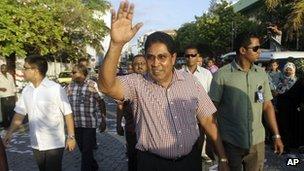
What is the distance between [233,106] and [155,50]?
1666 millimetres

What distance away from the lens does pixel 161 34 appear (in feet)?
12.2

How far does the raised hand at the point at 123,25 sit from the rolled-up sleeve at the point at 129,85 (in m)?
0.40

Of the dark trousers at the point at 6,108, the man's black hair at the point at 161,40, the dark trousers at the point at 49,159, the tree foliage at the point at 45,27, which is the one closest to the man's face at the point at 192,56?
the dark trousers at the point at 49,159

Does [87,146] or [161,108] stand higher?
[161,108]

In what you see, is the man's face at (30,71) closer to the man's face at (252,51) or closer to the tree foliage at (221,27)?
the man's face at (252,51)

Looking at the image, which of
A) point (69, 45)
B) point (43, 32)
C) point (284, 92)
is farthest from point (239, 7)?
point (284, 92)

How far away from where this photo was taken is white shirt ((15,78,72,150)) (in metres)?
5.58

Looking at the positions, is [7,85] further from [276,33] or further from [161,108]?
[276,33]

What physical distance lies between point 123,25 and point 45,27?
1209 inches

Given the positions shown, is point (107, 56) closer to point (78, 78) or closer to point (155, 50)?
point (155, 50)

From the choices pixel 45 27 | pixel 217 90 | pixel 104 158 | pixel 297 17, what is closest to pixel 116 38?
pixel 217 90

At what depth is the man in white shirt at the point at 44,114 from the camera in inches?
220

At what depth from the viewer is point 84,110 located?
758 cm

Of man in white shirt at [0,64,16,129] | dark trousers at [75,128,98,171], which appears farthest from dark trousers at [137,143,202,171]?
man in white shirt at [0,64,16,129]
